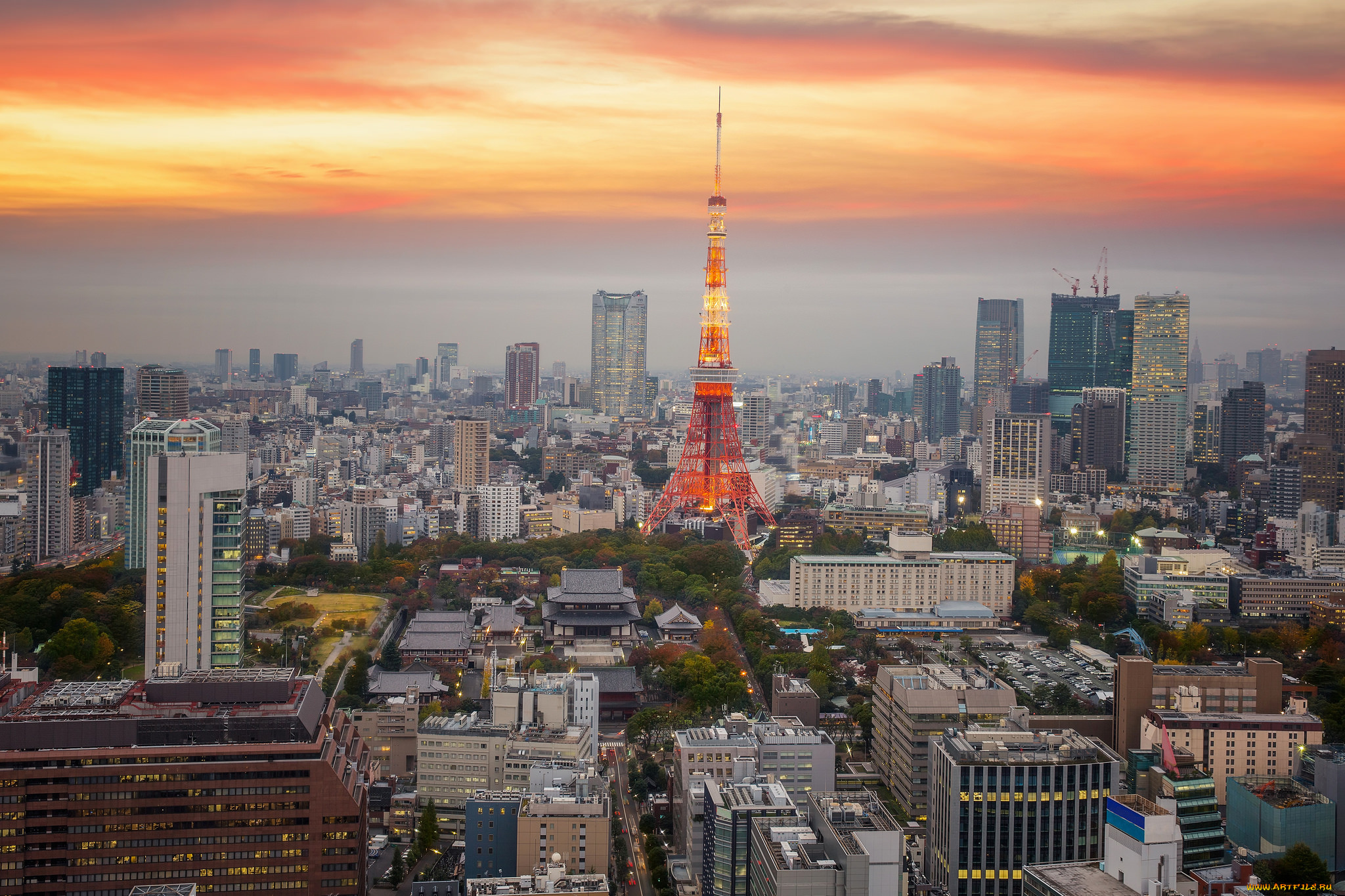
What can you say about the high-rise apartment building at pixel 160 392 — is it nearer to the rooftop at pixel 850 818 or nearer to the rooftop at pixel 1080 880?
the rooftop at pixel 850 818

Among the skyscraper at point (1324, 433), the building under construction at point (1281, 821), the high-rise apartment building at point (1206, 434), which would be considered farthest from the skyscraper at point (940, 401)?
the building under construction at point (1281, 821)

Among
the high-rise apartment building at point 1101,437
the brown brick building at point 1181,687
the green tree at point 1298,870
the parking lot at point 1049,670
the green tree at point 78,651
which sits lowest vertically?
the green tree at point 1298,870

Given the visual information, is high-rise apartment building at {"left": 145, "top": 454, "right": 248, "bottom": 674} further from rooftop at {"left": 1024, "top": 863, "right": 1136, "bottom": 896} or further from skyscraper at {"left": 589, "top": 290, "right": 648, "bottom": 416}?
skyscraper at {"left": 589, "top": 290, "right": 648, "bottom": 416}

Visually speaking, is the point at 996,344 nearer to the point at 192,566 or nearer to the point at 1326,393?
the point at 1326,393

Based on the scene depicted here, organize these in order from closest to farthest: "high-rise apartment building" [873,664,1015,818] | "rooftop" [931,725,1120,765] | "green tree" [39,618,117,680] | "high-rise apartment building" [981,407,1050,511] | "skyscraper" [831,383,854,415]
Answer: "rooftop" [931,725,1120,765] < "high-rise apartment building" [873,664,1015,818] < "green tree" [39,618,117,680] < "high-rise apartment building" [981,407,1050,511] < "skyscraper" [831,383,854,415]

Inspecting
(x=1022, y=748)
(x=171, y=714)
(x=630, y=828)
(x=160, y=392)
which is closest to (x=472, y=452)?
(x=160, y=392)

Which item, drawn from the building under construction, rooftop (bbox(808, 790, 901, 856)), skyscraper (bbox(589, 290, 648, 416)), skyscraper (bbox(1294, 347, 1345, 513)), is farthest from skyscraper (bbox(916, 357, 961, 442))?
rooftop (bbox(808, 790, 901, 856))
